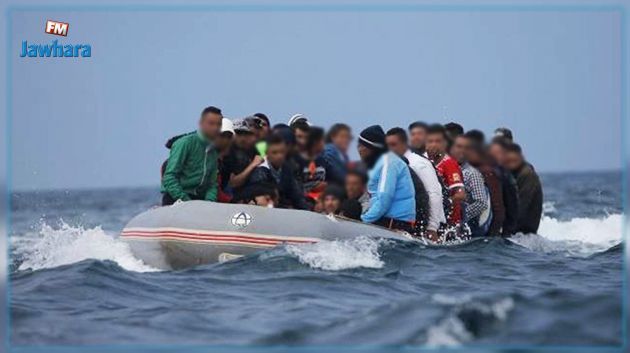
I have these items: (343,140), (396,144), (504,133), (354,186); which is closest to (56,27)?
(343,140)

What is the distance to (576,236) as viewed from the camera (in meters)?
16.6

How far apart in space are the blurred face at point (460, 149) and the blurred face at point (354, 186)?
4.72ft

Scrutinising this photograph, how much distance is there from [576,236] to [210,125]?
298 inches

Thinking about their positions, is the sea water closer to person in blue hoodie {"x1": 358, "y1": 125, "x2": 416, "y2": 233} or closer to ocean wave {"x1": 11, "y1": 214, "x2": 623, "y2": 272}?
ocean wave {"x1": 11, "y1": 214, "x2": 623, "y2": 272}

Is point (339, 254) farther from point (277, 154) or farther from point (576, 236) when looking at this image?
point (576, 236)

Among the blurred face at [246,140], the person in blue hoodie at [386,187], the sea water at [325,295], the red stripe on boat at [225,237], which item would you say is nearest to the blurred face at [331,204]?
the person in blue hoodie at [386,187]

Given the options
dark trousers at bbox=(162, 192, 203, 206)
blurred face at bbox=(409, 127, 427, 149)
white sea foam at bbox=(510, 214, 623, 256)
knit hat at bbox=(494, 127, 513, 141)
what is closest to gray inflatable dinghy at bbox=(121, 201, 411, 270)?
dark trousers at bbox=(162, 192, 203, 206)

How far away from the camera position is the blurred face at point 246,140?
11133 mm

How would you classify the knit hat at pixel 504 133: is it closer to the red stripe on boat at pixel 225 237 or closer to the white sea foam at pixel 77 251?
the red stripe on boat at pixel 225 237

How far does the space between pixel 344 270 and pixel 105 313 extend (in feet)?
7.46

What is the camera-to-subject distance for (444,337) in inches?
280

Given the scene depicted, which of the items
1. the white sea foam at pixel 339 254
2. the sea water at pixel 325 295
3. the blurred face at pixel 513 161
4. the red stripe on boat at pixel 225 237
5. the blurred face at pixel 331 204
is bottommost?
the sea water at pixel 325 295

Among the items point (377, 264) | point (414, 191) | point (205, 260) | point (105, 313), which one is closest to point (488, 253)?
point (414, 191)

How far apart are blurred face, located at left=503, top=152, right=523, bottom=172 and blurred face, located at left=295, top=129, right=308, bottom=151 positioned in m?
2.37
